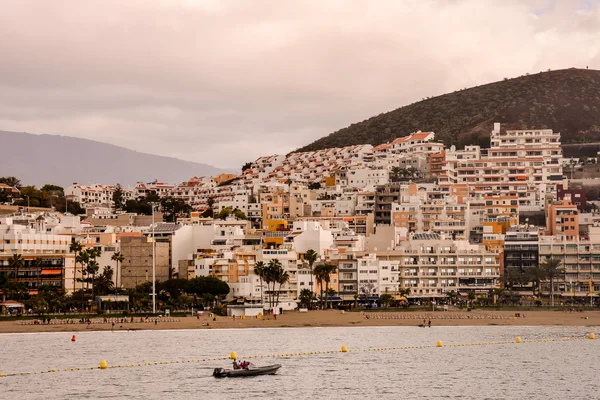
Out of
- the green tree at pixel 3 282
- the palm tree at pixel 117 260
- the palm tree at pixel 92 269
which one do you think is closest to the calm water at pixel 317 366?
the palm tree at pixel 92 269

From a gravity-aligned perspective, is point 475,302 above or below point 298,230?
below

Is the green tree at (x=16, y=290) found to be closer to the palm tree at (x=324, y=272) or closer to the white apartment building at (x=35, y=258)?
the white apartment building at (x=35, y=258)

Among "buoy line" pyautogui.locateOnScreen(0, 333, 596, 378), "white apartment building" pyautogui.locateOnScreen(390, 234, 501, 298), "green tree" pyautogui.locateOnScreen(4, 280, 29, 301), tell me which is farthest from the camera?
"white apartment building" pyautogui.locateOnScreen(390, 234, 501, 298)

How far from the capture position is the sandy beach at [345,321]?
127438mm

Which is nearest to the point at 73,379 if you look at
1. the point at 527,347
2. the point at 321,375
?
the point at 321,375

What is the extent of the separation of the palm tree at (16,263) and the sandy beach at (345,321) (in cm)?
1750

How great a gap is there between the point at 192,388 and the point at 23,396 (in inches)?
489

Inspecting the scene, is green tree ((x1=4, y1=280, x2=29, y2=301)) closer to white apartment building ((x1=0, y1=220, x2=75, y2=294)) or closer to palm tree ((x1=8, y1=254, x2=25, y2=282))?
palm tree ((x1=8, y1=254, x2=25, y2=282))

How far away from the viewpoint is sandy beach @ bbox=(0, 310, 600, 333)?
127m

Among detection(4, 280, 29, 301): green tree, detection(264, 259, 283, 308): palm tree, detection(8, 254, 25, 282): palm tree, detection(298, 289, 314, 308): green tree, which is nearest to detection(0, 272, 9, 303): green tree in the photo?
detection(4, 280, 29, 301): green tree

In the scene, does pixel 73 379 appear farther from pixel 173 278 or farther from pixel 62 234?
pixel 62 234

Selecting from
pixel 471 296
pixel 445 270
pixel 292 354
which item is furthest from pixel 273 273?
pixel 292 354

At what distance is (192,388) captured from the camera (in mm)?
82125

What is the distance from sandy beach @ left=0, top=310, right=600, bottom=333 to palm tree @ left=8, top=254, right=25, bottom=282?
57.4 ft
